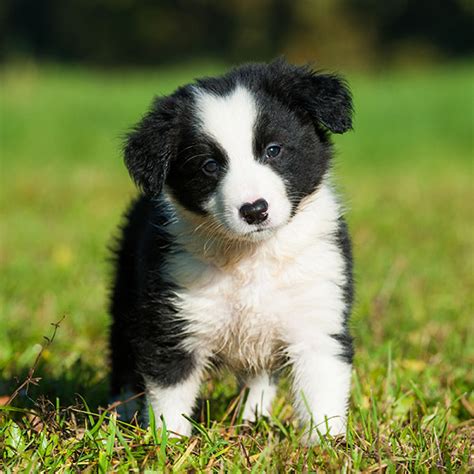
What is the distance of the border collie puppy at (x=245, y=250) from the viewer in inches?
139

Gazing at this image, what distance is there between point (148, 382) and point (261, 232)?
0.73m

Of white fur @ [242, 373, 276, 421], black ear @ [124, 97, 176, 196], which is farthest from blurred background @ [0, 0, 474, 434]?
white fur @ [242, 373, 276, 421]

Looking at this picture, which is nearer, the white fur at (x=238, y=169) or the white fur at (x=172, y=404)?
Result: the white fur at (x=238, y=169)

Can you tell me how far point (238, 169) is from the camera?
11.3 feet

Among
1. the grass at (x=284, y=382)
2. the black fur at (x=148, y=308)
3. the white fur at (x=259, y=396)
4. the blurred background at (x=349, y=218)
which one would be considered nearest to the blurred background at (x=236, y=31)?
the blurred background at (x=349, y=218)

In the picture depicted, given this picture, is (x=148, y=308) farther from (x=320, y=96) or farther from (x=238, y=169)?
(x=320, y=96)

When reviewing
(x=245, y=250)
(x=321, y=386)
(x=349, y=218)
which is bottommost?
(x=349, y=218)

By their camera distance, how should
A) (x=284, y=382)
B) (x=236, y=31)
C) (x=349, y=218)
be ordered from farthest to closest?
1. (x=236, y=31)
2. (x=349, y=218)
3. (x=284, y=382)

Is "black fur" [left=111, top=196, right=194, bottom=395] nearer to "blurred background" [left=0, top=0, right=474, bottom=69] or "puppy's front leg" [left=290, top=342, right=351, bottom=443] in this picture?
"puppy's front leg" [left=290, top=342, right=351, bottom=443]

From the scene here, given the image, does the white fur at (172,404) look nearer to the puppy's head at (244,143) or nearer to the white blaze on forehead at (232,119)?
the puppy's head at (244,143)

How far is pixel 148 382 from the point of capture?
3.65 meters

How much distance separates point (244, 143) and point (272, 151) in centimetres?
14

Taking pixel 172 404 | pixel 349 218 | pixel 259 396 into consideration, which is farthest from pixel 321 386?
pixel 349 218

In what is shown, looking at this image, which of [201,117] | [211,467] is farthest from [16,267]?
[211,467]
